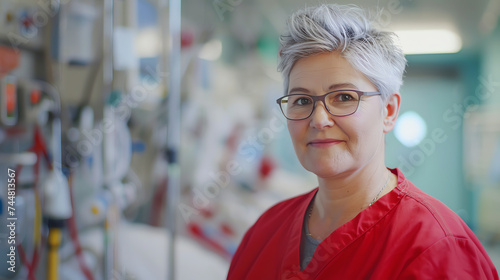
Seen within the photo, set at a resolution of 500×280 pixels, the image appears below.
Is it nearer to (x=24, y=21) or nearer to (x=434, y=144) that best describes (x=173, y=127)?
(x=24, y=21)

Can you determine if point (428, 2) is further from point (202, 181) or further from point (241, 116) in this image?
point (202, 181)

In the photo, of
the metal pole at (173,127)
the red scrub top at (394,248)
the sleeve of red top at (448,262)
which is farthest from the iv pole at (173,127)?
the sleeve of red top at (448,262)

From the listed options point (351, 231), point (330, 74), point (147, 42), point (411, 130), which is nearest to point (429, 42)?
point (411, 130)

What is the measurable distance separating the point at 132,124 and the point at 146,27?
564 mm

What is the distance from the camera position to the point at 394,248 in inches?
29.2

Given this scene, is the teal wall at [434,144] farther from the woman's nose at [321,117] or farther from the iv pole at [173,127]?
the iv pole at [173,127]

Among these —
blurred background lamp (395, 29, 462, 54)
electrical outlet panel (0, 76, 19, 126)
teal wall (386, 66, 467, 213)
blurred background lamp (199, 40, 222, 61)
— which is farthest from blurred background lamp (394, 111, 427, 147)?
electrical outlet panel (0, 76, 19, 126)

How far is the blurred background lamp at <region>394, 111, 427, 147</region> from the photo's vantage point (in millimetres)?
1482

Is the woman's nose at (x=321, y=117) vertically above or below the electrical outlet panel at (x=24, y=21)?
below

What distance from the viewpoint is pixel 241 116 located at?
86.4 inches

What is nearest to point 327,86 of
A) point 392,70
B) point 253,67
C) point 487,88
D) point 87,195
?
point 392,70

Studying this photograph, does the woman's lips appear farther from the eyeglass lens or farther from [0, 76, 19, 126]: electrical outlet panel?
[0, 76, 19, 126]: electrical outlet panel

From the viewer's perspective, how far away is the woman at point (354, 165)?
0.73 m

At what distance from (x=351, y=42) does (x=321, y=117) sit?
166 mm
